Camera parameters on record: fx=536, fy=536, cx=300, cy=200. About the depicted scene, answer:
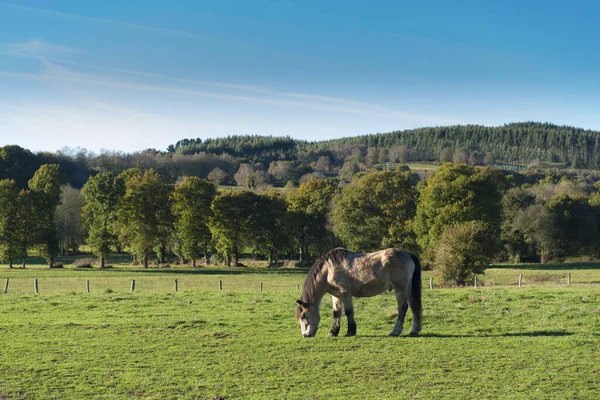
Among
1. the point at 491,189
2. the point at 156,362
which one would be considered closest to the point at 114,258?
the point at 491,189

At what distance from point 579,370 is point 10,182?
64.2 meters

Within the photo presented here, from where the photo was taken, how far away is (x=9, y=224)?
59250 millimetres

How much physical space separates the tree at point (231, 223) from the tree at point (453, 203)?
2223 centimetres

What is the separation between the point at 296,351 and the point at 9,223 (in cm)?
5577

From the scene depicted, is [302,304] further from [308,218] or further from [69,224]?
[69,224]

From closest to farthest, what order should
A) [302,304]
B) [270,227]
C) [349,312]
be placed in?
[302,304], [349,312], [270,227]

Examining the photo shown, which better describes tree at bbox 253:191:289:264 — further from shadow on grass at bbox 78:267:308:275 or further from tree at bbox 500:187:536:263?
tree at bbox 500:187:536:263

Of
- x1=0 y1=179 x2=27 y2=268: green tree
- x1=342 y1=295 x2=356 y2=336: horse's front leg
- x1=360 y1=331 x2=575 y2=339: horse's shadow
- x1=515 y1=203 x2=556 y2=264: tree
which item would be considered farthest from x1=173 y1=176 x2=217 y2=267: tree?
x1=360 y1=331 x2=575 y2=339: horse's shadow

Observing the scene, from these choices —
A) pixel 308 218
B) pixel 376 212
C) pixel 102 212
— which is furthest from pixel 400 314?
pixel 308 218

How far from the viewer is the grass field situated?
412 inches

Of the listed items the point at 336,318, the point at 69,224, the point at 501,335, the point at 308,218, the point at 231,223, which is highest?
the point at 308,218

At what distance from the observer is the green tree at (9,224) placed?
5841 centimetres

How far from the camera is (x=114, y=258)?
77.1m

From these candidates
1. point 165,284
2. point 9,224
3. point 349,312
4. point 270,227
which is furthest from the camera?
point 270,227
